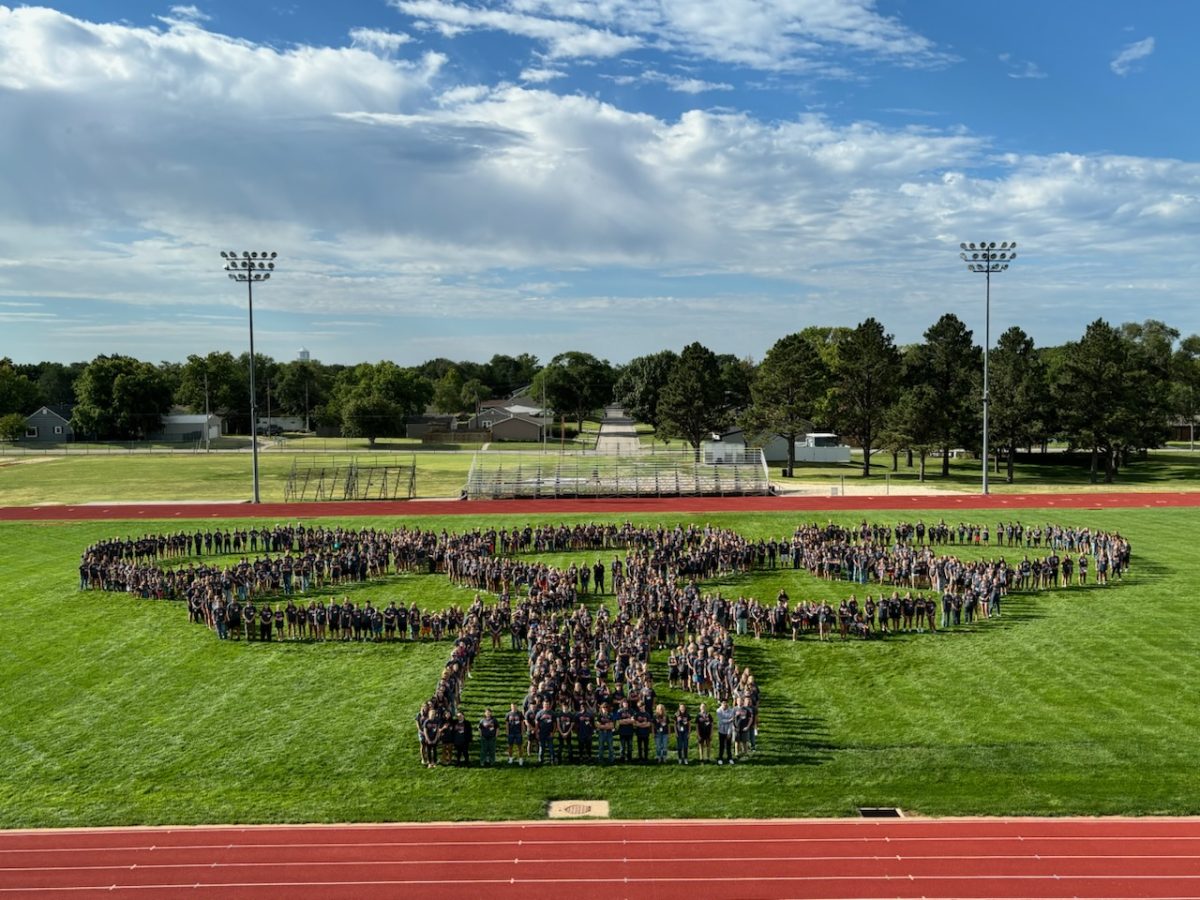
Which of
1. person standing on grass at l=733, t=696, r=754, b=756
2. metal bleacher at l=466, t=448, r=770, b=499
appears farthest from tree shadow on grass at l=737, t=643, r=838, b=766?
metal bleacher at l=466, t=448, r=770, b=499

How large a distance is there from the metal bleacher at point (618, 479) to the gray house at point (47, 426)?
230ft

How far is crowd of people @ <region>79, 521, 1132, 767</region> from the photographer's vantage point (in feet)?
52.8

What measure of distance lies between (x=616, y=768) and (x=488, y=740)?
87.1 inches

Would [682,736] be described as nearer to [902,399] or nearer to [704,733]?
[704,733]

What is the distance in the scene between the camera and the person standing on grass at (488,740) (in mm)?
15766

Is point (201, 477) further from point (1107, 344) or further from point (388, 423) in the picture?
point (1107, 344)

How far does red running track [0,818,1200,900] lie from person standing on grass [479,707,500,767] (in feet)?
7.14

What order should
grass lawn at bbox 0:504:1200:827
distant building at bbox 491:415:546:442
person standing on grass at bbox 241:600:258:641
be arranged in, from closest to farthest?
grass lawn at bbox 0:504:1200:827, person standing on grass at bbox 241:600:258:641, distant building at bbox 491:415:546:442

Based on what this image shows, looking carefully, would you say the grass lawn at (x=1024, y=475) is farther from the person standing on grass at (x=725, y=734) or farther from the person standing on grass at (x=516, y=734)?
the person standing on grass at (x=516, y=734)

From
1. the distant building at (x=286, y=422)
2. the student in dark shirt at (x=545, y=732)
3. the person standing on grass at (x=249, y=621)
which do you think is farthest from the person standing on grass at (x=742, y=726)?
the distant building at (x=286, y=422)

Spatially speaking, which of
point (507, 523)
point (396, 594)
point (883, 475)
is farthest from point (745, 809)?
point (883, 475)

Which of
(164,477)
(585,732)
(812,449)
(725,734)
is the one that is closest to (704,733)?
(725,734)

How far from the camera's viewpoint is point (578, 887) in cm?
1191

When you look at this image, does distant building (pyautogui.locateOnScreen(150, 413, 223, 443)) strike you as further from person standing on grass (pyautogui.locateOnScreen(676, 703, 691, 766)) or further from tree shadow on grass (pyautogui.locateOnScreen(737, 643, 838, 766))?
person standing on grass (pyautogui.locateOnScreen(676, 703, 691, 766))
